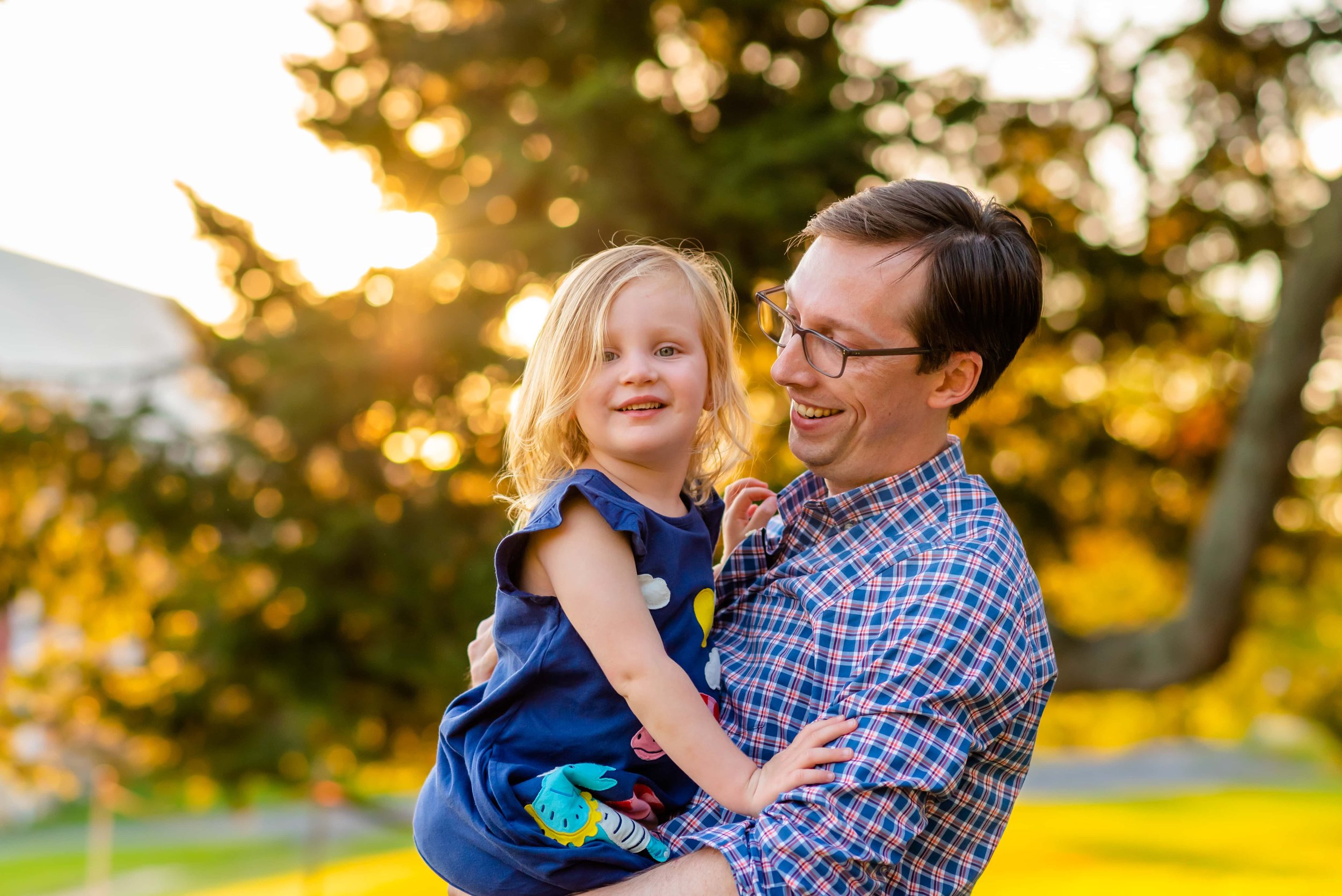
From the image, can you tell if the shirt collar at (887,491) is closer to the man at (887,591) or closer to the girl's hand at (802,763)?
the man at (887,591)

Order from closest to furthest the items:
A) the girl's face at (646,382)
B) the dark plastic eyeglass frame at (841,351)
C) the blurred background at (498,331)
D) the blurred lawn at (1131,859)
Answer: the girl's face at (646,382) < the dark plastic eyeglass frame at (841,351) < the blurred background at (498,331) < the blurred lawn at (1131,859)

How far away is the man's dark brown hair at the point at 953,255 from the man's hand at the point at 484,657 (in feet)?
2.98

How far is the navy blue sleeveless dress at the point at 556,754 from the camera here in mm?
1781

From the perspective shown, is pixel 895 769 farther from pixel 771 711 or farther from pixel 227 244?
pixel 227 244

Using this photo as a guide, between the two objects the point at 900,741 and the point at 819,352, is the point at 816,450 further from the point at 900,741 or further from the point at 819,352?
the point at 900,741

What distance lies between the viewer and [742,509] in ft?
7.91

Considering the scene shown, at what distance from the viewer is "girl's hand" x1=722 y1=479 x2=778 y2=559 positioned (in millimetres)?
2365

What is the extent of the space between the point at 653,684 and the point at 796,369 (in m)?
0.63

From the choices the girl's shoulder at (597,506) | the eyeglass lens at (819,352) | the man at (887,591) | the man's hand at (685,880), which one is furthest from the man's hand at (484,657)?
the eyeglass lens at (819,352)

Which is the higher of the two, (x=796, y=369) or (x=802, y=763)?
(x=796, y=369)

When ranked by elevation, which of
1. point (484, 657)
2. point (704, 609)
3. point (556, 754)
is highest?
point (704, 609)

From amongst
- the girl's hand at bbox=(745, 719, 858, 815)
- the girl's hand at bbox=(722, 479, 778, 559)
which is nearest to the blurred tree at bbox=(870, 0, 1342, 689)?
the girl's hand at bbox=(722, 479, 778, 559)

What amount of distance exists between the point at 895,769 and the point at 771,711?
0.32m

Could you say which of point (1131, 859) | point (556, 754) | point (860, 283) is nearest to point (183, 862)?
point (1131, 859)
